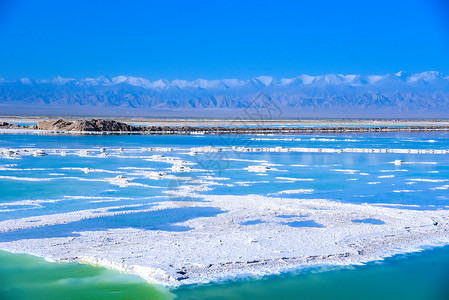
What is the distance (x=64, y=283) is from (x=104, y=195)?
5.12 meters

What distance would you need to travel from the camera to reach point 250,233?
777 centimetres

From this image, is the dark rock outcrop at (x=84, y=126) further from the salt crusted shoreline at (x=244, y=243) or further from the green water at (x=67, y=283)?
the green water at (x=67, y=283)

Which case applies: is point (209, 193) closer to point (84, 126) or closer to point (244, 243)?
point (244, 243)

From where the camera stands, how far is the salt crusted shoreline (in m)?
6.22

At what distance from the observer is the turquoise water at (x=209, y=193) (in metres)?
5.75

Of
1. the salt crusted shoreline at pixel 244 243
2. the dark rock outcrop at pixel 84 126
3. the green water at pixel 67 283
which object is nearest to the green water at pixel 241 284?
the green water at pixel 67 283

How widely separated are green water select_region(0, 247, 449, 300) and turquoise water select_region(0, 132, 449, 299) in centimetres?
1

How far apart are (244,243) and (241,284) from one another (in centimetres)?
143

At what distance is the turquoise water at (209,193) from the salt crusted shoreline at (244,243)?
232 mm

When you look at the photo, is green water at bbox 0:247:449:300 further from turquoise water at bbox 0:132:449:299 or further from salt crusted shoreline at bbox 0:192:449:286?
salt crusted shoreline at bbox 0:192:449:286

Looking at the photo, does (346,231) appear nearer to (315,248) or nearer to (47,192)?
(315,248)

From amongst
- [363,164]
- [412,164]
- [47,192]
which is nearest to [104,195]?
[47,192]

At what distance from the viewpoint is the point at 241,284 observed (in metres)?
5.79

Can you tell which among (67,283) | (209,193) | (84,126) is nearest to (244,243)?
(67,283)
